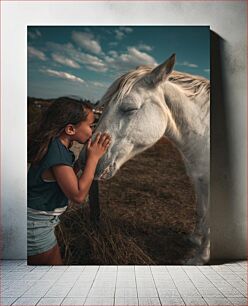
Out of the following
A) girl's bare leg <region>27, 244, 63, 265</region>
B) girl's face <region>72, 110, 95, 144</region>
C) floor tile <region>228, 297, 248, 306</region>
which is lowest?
floor tile <region>228, 297, 248, 306</region>

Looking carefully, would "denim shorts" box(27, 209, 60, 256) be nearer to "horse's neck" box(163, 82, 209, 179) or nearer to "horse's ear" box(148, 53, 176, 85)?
"horse's neck" box(163, 82, 209, 179)

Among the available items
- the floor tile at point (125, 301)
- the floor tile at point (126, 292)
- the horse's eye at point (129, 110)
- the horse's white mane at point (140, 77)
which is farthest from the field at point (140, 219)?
the floor tile at point (125, 301)

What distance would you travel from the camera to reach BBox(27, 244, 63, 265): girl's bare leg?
480 cm

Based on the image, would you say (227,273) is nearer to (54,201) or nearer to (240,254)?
(240,254)

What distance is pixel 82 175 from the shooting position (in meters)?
4.77

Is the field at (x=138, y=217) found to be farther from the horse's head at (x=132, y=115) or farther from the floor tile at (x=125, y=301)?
the floor tile at (x=125, y=301)

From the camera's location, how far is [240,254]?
508cm

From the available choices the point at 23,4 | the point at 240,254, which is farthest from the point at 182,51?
the point at 240,254

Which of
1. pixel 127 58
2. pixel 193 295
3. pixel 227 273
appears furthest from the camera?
pixel 127 58

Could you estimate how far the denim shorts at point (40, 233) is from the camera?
15.8 ft

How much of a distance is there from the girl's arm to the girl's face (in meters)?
0.07

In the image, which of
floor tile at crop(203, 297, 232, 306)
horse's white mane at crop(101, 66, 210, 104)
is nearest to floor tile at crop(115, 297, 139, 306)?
floor tile at crop(203, 297, 232, 306)

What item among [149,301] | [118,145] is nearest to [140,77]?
[118,145]

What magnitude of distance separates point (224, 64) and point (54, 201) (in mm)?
1865
